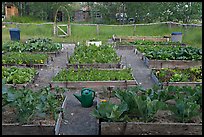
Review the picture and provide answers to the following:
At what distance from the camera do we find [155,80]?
7664 mm

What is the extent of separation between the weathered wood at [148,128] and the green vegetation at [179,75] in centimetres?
293

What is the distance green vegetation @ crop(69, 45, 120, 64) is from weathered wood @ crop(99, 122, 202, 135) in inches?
192

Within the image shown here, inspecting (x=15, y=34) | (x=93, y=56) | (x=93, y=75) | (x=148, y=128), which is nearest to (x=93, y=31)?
(x=15, y=34)

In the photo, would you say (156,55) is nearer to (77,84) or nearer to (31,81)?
(77,84)

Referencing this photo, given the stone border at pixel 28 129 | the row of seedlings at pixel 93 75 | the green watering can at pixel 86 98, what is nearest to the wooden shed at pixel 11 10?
the row of seedlings at pixel 93 75

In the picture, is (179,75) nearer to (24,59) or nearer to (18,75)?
(18,75)

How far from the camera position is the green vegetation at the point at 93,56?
9164mm

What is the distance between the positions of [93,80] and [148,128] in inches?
119

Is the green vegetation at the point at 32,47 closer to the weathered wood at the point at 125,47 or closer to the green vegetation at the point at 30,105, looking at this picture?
the weathered wood at the point at 125,47

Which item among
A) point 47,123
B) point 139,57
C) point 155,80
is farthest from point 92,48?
point 47,123

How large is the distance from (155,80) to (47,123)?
3796mm

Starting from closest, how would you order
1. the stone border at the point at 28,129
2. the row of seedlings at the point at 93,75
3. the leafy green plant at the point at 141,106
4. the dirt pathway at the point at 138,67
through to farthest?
1. the stone border at the point at 28,129
2. the leafy green plant at the point at 141,106
3. the row of seedlings at the point at 93,75
4. the dirt pathway at the point at 138,67

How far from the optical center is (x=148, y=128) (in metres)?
Answer: 4.35

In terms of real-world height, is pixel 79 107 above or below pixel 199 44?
below
